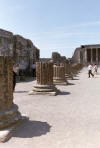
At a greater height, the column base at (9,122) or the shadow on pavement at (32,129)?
the column base at (9,122)

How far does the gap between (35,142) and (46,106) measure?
115 inches

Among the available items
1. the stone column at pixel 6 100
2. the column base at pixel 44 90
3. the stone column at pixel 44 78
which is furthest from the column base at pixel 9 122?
the stone column at pixel 44 78

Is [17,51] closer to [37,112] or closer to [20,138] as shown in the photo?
[37,112]

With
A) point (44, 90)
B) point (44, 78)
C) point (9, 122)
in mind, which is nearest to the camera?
point (9, 122)

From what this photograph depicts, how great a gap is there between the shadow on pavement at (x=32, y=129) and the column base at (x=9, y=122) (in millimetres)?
120

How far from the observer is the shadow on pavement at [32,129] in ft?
12.6

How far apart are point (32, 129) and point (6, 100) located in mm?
834

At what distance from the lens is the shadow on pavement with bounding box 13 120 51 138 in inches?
151

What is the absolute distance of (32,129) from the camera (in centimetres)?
414

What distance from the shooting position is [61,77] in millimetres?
13312

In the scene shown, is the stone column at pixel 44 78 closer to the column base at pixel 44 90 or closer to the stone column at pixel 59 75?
the column base at pixel 44 90

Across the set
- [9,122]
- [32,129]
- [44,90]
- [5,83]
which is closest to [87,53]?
[44,90]

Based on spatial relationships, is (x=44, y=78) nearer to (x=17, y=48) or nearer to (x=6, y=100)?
(x=6, y=100)

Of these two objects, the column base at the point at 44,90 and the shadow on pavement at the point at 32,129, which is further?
the column base at the point at 44,90
